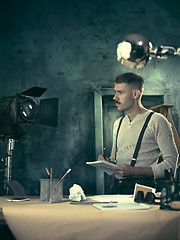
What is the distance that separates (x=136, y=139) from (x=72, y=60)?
88.1 inches

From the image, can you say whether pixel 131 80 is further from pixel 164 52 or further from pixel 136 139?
pixel 164 52

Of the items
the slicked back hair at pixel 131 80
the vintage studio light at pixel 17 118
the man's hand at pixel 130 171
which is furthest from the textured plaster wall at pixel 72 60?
the man's hand at pixel 130 171

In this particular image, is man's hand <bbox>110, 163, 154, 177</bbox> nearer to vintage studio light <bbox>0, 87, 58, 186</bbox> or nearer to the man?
the man

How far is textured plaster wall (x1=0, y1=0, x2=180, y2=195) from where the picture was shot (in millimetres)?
3695

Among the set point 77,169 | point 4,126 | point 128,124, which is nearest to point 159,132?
point 128,124

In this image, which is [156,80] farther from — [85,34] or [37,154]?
[37,154]

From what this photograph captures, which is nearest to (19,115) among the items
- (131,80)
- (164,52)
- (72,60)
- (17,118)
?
(17,118)

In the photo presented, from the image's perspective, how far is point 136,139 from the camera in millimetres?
1985

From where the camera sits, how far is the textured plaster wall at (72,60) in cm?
370

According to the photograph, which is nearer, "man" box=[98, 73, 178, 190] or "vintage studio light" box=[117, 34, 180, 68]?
"vintage studio light" box=[117, 34, 180, 68]

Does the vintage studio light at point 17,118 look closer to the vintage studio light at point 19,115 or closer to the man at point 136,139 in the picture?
the vintage studio light at point 19,115

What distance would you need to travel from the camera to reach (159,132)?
1.87 metres

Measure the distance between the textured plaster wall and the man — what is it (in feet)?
4.90

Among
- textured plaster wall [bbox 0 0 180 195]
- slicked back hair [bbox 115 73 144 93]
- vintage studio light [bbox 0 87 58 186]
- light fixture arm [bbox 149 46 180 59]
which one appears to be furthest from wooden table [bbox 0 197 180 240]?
textured plaster wall [bbox 0 0 180 195]
